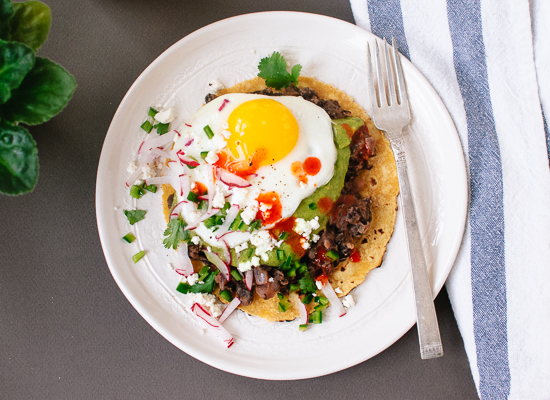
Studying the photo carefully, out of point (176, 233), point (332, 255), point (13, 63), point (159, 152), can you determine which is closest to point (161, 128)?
point (159, 152)

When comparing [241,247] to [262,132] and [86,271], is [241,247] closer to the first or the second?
[262,132]

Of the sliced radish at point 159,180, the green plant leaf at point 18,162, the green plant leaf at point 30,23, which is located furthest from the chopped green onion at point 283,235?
the green plant leaf at point 30,23

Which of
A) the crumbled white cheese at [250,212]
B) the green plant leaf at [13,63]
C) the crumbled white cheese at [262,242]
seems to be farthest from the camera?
the crumbled white cheese at [262,242]

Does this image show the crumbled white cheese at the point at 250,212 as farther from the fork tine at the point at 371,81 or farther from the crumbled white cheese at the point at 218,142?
the fork tine at the point at 371,81

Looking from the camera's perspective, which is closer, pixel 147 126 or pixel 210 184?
pixel 210 184

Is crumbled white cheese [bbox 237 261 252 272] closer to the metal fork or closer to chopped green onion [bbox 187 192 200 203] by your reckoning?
chopped green onion [bbox 187 192 200 203]

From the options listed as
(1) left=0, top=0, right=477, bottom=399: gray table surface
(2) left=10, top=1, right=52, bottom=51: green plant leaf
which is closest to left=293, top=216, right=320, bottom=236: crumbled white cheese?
(1) left=0, top=0, right=477, bottom=399: gray table surface
